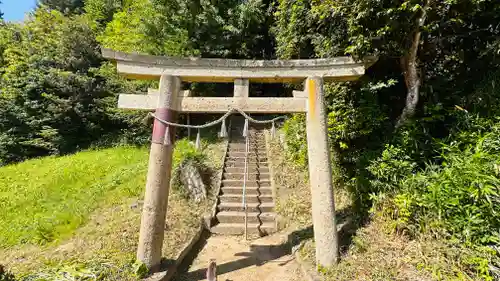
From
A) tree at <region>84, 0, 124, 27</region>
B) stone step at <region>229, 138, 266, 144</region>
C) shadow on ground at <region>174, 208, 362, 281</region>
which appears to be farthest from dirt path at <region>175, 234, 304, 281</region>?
tree at <region>84, 0, 124, 27</region>

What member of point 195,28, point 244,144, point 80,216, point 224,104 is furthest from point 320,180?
point 195,28

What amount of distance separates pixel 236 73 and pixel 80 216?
16.0 ft

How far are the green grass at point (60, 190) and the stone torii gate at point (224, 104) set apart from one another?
2.77m

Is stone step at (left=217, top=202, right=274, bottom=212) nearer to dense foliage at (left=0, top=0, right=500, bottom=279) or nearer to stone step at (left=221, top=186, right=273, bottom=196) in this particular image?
stone step at (left=221, top=186, right=273, bottom=196)

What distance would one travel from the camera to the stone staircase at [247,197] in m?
5.64

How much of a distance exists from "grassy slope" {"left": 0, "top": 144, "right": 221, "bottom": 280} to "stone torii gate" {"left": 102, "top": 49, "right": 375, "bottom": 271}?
0.94m

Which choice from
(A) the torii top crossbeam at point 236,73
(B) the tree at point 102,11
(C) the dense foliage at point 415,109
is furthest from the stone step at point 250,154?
(B) the tree at point 102,11

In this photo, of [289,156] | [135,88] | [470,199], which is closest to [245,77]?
[470,199]

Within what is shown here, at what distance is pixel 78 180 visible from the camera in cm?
759

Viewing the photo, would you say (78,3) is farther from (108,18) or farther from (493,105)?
(493,105)

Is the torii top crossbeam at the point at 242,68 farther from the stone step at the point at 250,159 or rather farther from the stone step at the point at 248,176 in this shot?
the stone step at the point at 250,159

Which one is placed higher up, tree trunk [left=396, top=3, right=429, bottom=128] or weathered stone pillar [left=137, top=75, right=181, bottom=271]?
tree trunk [left=396, top=3, right=429, bottom=128]

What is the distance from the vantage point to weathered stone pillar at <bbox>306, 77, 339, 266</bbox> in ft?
11.8

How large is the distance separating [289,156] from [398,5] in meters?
5.09
